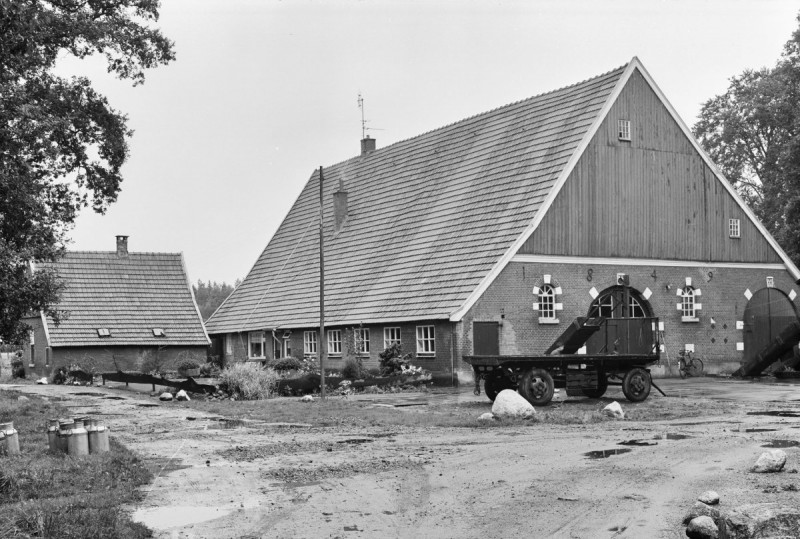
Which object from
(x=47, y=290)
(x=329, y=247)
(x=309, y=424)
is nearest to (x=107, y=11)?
(x=47, y=290)

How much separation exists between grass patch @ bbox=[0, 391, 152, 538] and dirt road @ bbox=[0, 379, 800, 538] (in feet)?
1.19

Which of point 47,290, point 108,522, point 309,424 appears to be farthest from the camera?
point 47,290

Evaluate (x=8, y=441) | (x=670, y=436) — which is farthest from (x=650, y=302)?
(x=8, y=441)

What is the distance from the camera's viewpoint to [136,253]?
5500 cm

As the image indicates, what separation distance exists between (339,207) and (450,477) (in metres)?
35.9

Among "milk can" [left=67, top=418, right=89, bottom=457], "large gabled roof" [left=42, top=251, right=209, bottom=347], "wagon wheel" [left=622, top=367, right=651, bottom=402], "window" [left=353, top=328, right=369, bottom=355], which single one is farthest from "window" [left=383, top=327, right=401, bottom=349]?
"milk can" [left=67, top=418, right=89, bottom=457]

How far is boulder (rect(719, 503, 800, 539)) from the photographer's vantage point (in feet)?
28.3

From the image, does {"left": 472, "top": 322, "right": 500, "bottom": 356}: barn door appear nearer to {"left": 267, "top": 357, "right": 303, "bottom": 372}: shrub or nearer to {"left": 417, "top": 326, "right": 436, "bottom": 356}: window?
{"left": 417, "top": 326, "right": 436, "bottom": 356}: window

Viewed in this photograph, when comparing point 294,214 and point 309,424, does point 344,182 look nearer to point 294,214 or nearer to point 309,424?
point 294,214

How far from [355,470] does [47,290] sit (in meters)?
14.0

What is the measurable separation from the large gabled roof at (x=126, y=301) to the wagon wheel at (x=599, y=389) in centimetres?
2872

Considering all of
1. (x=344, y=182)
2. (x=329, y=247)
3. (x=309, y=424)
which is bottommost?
(x=309, y=424)

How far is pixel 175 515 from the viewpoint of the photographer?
11203 mm

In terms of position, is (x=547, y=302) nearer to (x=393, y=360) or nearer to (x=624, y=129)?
(x=393, y=360)
